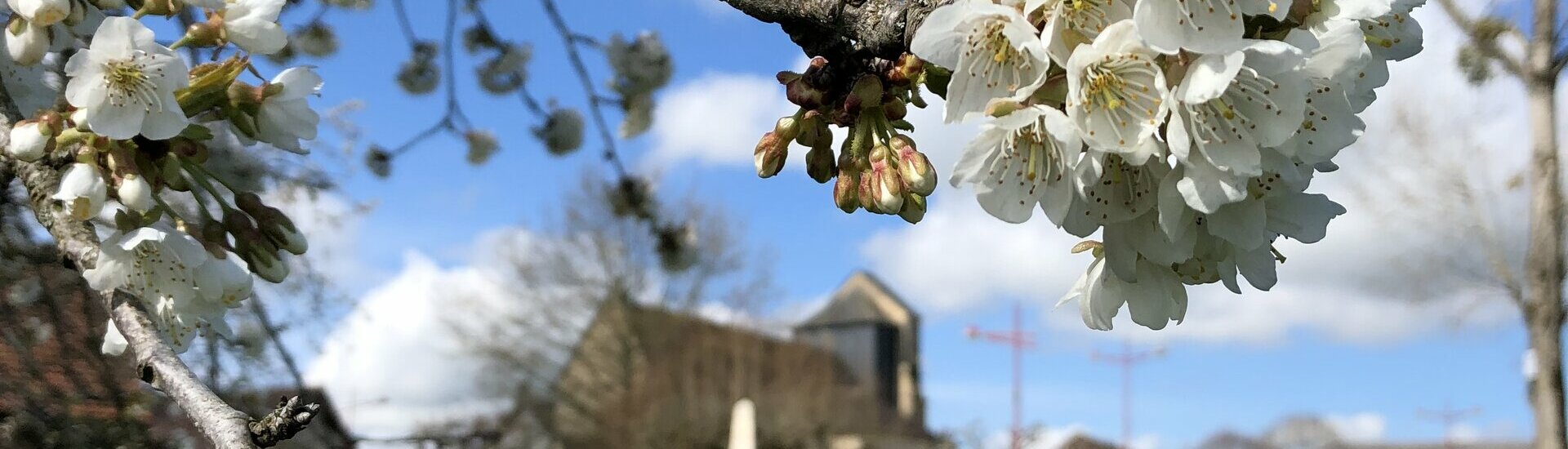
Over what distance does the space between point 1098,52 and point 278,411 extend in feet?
1.79

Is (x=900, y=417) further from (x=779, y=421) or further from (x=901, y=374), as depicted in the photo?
(x=779, y=421)

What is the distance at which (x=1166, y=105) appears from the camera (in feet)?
1.77

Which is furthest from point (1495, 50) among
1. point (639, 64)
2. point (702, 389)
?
point (702, 389)

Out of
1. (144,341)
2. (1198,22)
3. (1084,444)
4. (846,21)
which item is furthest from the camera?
(1084,444)

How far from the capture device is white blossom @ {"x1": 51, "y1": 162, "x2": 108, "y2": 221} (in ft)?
2.83

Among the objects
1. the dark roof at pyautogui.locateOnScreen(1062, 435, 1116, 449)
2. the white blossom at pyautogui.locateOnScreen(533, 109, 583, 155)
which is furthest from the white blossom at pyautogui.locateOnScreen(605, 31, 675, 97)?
the dark roof at pyautogui.locateOnScreen(1062, 435, 1116, 449)

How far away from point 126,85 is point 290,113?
133 mm

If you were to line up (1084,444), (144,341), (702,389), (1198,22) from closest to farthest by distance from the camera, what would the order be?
(1198,22) → (144,341) → (702,389) → (1084,444)

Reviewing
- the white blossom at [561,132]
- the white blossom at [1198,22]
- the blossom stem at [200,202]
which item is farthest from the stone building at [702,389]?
the white blossom at [1198,22]

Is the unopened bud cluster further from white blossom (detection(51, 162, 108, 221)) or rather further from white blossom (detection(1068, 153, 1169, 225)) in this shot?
white blossom (detection(51, 162, 108, 221))

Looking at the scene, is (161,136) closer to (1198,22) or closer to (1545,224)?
(1198,22)

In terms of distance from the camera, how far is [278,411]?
2.19 feet

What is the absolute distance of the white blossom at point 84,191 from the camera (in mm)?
864

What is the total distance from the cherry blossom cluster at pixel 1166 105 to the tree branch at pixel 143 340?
48 cm
